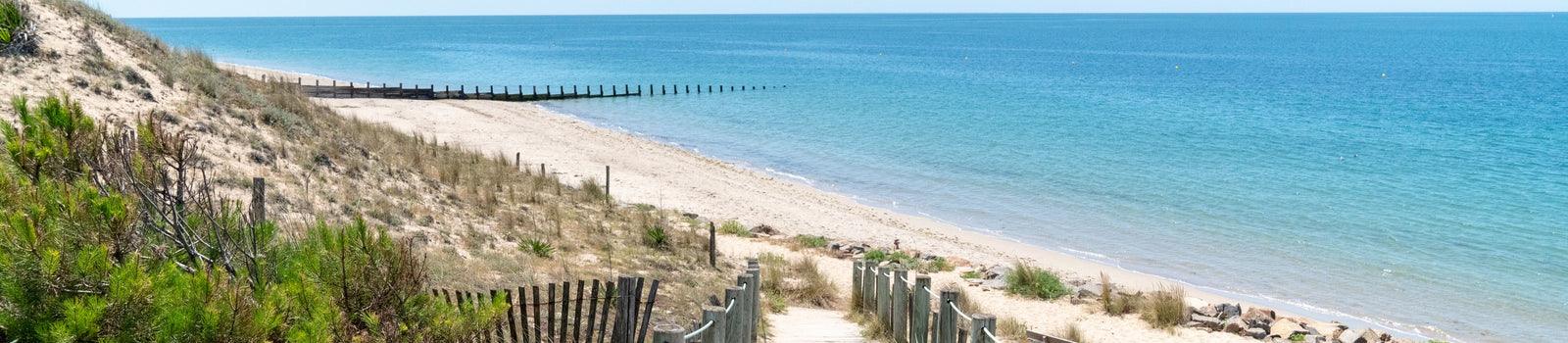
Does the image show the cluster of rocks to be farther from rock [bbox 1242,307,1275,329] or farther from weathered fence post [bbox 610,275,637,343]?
weathered fence post [bbox 610,275,637,343]

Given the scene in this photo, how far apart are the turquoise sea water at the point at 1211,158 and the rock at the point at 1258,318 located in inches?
127

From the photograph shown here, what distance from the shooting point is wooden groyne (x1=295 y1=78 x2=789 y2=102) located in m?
43.7

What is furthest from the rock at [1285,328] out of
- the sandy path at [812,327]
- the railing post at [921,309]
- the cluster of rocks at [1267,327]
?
the railing post at [921,309]

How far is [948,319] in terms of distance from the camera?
7.96 metres

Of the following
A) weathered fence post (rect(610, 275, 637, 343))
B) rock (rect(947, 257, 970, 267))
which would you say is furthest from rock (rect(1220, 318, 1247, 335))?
weathered fence post (rect(610, 275, 637, 343))

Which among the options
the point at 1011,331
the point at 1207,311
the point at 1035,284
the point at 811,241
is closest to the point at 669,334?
the point at 1011,331

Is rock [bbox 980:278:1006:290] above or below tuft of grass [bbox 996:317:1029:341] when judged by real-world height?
below

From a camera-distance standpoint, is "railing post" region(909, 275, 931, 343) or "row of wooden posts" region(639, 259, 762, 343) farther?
"railing post" region(909, 275, 931, 343)

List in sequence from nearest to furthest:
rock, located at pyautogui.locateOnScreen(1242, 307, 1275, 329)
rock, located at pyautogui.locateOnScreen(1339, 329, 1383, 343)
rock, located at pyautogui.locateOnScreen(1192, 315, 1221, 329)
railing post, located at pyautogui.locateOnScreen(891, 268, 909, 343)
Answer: railing post, located at pyautogui.locateOnScreen(891, 268, 909, 343) → rock, located at pyautogui.locateOnScreen(1339, 329, 1383, 343) → rock, located at pyautogui.locateOnScreen(1192, 315, 1221, 329) → rock, located at pyautogui.locateOnScreen(1242, 307, 1275, 329)

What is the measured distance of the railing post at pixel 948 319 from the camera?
25.7 ft

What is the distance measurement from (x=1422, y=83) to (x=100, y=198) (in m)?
74.6

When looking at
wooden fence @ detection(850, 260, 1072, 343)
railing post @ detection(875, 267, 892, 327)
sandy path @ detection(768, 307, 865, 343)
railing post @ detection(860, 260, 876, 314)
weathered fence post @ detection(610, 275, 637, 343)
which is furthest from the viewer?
railing post @ detection(860, 260, 876, 314)

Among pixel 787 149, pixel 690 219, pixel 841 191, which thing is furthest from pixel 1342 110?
pixel 690 219

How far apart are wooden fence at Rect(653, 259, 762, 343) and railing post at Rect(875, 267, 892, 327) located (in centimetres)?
121
